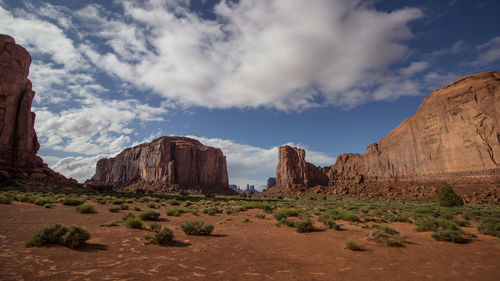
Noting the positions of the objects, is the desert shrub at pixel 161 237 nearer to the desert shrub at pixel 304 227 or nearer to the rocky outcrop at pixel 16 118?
the desert shrub at pixel 304 227

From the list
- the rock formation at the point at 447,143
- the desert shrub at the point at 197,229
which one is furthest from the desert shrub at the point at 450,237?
the rock formation at the point at 447,143

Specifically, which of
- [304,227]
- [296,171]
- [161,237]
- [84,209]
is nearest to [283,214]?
[304,227]

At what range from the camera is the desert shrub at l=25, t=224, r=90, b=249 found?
700 centimetres

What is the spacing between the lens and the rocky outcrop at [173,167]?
328ft

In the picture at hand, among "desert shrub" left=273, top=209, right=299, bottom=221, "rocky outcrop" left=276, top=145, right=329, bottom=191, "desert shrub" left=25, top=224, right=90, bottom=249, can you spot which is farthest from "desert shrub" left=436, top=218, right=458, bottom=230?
"rocky outcrop" left=276, top=145, right=329, bottom=191

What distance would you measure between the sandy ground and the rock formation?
186 feet

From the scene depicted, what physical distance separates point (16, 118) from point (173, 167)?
2461 inches

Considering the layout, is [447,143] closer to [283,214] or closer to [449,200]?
[449,200]

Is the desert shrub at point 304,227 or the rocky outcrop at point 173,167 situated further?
the rocky outcrop at point 173,167

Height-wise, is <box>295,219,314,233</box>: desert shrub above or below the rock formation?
below

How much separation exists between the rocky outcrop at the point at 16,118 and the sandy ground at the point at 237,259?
39791 millimetres

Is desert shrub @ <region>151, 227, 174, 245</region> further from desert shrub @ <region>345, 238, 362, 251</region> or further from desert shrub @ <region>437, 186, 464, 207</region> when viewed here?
desert shrub @ <region>437, 186, 464, 207</region>

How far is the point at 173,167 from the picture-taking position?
100875mm

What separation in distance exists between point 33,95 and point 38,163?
574 inches
